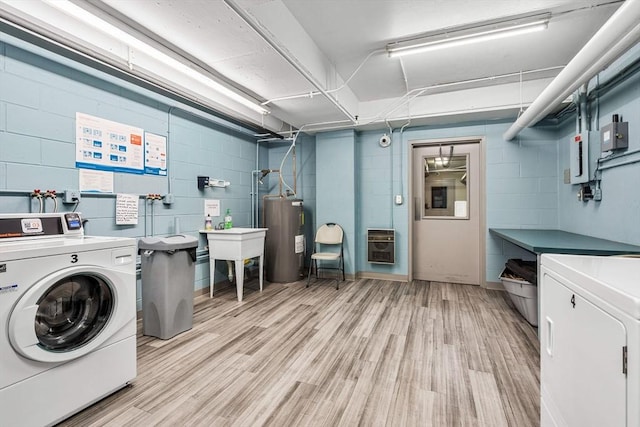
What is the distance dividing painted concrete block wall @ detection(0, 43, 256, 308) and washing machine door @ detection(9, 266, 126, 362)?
0.98 metres

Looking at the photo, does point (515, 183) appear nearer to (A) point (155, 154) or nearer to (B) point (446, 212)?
(B) point (446, 212)

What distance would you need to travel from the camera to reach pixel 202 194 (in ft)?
12.0

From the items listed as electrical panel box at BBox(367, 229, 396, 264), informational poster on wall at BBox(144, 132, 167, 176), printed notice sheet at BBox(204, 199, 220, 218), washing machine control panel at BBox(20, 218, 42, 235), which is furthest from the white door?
washing machine control panel at BBox(20, 218, 42, 235)

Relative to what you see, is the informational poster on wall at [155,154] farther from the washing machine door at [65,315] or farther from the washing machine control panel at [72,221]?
the washing machine door at [65,315]

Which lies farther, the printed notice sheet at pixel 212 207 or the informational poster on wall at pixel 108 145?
the printed notice sheet at pixel 212 207

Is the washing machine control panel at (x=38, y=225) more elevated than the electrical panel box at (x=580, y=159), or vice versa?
the electrical panel box at (x=580, y=159)

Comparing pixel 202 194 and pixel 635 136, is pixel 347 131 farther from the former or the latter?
pixel 635 136

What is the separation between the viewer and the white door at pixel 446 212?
4.18 m

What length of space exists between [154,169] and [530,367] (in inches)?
147

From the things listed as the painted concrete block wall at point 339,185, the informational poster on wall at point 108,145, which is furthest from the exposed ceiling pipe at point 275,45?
the informational poster on wall at point 108,145

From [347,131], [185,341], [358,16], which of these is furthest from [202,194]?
[358,16]

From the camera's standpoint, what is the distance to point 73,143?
7.66 ft

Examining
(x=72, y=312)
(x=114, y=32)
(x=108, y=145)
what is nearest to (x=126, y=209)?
(x=108, y=145)

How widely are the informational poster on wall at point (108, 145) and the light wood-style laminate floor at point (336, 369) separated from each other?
1.59m
